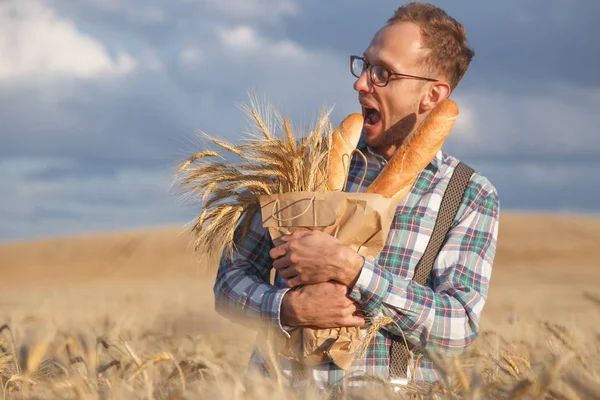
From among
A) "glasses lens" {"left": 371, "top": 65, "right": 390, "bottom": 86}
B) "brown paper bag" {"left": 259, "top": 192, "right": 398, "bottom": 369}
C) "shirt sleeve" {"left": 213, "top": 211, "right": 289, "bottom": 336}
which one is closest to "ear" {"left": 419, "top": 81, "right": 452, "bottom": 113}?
"glasses lens" {"left": 371, "top": 65, "right": 390, "bottom": 86}

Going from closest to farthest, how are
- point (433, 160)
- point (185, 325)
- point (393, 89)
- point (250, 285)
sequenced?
1. point (250, 285)
2. point (393, 89)
3. point (433, 160)
4. point (185, 325)

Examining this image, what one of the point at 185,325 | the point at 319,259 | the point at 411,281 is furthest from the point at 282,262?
the point at 185,325

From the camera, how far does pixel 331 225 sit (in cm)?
286

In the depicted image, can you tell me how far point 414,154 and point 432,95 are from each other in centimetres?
52

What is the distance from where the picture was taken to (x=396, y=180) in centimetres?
312

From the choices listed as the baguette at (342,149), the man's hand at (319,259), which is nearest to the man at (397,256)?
the man's hand at (319,259)

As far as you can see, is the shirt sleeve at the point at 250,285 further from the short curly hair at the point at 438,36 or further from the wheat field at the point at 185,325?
the short curly hair at the point at 438,36

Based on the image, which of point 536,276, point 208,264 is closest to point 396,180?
point 208,264

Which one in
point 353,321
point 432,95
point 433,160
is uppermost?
point 432,95

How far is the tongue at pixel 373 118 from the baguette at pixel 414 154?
296 millimetres

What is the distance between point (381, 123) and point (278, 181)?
0.70m

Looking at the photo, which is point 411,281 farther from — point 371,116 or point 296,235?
point 371,116

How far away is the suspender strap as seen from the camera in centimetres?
316

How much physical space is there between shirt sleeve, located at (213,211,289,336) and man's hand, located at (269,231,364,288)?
18 centimetres
